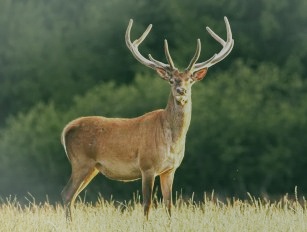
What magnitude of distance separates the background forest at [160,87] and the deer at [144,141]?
72.4ft

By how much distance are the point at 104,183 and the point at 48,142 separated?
14.4ft

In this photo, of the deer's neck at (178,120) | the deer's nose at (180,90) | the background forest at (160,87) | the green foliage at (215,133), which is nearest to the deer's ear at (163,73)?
the deer's neck at (178,120)

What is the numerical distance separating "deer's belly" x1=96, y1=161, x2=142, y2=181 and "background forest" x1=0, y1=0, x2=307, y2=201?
72.9ft

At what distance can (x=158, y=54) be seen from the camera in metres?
39.7

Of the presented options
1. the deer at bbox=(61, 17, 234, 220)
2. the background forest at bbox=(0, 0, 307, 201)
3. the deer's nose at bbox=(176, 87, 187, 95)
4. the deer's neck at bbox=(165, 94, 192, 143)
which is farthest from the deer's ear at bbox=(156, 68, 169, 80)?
the background forest at bbox=(0, 0, 307, 201)

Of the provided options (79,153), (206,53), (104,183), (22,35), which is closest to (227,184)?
(104,183)

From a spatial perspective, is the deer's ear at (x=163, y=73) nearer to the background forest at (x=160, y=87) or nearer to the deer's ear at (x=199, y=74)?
the deer's ear at (x=199, y=74)

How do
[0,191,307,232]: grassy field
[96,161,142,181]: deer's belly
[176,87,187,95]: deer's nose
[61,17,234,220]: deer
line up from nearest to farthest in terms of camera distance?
1. [0,191,307,232]: grassy field
2. [176,87,187,95]: deer's nose
3. [61,17,234,220]: deer
4. [96,161,142,181]: deer's belly

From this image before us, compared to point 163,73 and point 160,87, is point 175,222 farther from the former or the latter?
point 160,87

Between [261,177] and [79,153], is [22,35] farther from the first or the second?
[79,153]

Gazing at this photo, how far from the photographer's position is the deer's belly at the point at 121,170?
31.7 ft

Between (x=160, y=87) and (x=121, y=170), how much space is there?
90.3ft

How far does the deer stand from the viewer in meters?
9.33

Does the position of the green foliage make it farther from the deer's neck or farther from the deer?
the deer's neck
